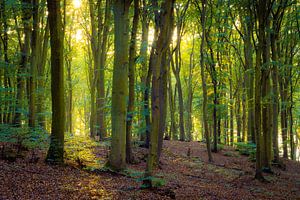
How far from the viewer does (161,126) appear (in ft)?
37.9

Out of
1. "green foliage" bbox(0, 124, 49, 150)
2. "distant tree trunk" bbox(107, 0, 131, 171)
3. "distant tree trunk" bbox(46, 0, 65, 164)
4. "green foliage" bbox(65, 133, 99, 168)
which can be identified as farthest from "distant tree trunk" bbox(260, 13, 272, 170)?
"green foliage" bbox(0, 124, 49, 150)

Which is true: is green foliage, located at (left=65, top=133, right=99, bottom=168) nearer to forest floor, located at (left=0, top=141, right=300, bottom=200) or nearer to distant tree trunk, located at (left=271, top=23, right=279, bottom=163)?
forest floor, located at (left=0, top=141, right=300, bottom=200)

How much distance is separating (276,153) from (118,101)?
1108 centimetres

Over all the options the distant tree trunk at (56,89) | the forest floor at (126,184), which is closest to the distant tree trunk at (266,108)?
the forest floor at (126,184)

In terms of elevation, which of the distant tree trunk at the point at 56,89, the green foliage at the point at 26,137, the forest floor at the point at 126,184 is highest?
the distant tree trunk at the point at 56,89

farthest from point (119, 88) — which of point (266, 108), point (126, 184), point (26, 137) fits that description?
point (266, 108)

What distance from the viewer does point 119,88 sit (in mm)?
8891

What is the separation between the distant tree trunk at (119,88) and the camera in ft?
28.9

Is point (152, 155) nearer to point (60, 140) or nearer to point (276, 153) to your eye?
point (60, 140)

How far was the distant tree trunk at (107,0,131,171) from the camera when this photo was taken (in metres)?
8.80

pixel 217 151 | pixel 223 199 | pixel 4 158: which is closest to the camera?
pixel 223 199

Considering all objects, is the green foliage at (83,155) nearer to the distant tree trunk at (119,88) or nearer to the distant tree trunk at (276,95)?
the distant tree trunk at (119,88)

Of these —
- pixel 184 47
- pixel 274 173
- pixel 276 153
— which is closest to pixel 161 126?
pixel 274 173

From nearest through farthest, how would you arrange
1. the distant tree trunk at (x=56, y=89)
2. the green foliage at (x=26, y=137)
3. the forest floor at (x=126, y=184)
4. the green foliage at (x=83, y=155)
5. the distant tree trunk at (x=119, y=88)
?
the forest floor at (x=126, y=184) → the distant tree trunk at (x=56, y=89) → the distant tree trunk at (x=119, y=88) → the green foliage at (x=83, y=155) → the green foliage at (x=26, y=137)
